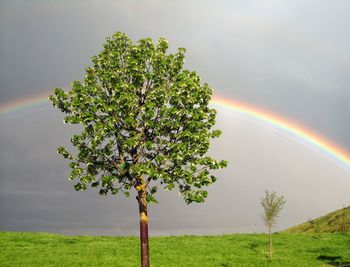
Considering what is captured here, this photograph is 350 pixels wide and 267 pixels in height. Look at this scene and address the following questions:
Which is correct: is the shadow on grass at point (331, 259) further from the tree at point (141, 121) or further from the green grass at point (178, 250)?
the tree at point (141, 121)

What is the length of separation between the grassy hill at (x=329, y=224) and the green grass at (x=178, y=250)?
2956 centimetres

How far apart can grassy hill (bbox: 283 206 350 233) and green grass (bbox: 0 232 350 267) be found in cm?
2956

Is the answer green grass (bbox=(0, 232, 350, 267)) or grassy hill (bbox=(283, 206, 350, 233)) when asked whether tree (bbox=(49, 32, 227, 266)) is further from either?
grassy hill (bbox=(283, 206, 350, 233))

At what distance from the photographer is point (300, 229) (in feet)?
364

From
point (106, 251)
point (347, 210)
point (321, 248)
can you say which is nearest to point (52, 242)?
point (106, 251)

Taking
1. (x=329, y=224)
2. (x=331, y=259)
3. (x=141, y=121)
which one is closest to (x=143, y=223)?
(x=141, y=121)

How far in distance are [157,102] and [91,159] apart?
22.2 ft

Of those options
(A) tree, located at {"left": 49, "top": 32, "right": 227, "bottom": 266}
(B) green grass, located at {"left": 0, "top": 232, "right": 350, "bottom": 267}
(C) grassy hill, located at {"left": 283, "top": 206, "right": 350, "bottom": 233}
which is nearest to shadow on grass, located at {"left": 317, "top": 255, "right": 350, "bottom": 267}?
(B) green grass, located at {"left": 0, "top": 232, "right": 350, "bottom": 267}

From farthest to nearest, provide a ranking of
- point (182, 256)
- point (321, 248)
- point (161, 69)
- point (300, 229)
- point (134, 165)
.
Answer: point (300, 229)
point (321, 248)
point (182, 256)
point (161, 69)
point (134, 165)

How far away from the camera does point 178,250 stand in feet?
187

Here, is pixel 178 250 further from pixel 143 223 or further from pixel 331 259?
pixel 143 223

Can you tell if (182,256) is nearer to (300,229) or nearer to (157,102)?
(157,102)

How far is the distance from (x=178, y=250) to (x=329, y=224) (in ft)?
212

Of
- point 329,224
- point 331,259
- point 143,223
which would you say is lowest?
point 329,224
